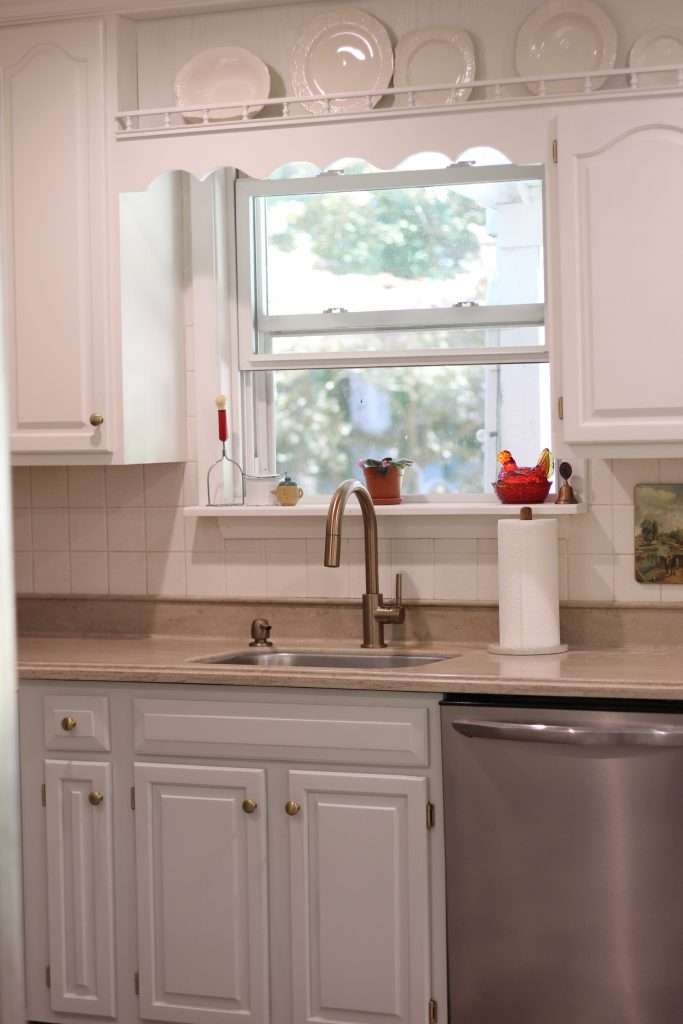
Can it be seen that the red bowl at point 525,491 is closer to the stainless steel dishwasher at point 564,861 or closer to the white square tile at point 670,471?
the white square tile at point 670,471

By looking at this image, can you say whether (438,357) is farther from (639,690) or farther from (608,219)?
(639,690)

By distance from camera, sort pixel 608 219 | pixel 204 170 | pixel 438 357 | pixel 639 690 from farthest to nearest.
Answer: pixel 438 357
pixel 204 170
pixel 608 219
pixel 639 690

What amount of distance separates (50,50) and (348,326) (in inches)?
40.9

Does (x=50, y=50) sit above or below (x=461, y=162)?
above

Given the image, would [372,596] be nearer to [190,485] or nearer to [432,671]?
[432,671]

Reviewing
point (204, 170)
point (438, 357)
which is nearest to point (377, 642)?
point (438, 357)

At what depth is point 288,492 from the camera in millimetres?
3418

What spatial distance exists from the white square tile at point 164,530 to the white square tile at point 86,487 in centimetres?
16

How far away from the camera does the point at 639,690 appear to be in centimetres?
261

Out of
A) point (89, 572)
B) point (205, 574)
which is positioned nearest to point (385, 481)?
point (205, 574)

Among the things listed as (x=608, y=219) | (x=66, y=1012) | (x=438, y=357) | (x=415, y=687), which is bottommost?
(x=66, y=1012)

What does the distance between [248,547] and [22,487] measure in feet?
2.33

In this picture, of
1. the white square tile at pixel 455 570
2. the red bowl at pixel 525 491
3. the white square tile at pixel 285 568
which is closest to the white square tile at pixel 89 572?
the white square tile at pixel 285 568

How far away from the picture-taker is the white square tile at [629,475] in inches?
125
